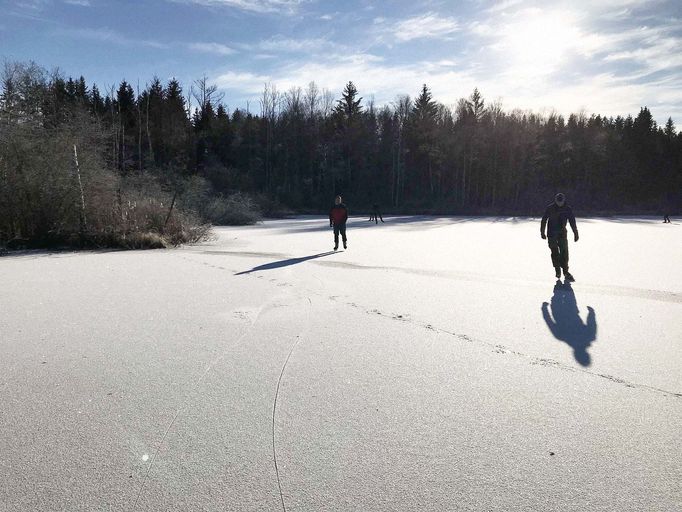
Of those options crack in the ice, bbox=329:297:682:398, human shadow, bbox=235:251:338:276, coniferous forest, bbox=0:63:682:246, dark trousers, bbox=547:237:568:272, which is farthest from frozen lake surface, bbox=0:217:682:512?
coniferous forest, bbox=0:63:682:246

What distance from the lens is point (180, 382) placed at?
4023mm

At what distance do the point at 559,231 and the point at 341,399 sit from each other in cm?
731

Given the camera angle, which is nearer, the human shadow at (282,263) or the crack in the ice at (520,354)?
the crack in the ice at (520,354)

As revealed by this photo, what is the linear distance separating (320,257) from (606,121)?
2834 inches

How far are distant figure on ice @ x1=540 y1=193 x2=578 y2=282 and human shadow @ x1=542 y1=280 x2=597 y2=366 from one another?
4.58 ft

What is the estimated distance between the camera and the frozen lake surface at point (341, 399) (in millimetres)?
2533

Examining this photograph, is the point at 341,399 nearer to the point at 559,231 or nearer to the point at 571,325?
the point at 571,325

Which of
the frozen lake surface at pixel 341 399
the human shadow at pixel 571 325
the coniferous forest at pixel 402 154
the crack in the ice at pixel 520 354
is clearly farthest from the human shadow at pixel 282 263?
the coniferous forest at pixel 402 154

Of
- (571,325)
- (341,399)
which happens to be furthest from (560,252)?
(341,399)

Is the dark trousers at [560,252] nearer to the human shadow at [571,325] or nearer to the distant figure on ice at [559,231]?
the distant figure on ice at [559,231]

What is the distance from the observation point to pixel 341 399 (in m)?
3.67

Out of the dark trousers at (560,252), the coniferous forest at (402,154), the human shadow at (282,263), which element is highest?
the coniferous forest at (402,154)

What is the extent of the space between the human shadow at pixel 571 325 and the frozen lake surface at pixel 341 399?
1.5 inches

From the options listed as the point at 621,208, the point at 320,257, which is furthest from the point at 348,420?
the point at 621,208
